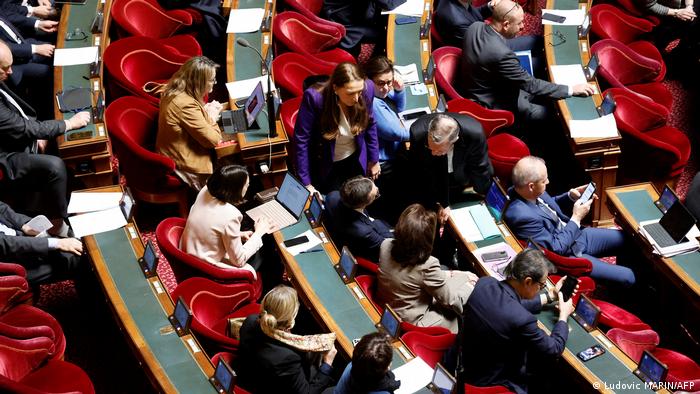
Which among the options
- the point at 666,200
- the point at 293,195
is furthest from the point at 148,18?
the point at 666,200

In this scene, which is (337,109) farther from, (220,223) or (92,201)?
(92,201)

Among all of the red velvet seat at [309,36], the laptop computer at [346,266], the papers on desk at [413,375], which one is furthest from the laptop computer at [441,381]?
the red velvet seat at [309,36]

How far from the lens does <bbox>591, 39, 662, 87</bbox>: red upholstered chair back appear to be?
722 cm

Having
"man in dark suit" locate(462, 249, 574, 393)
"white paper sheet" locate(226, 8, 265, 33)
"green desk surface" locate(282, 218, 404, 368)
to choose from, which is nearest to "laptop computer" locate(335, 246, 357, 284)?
"green desk surface" locate(282, 218, 404, 368)

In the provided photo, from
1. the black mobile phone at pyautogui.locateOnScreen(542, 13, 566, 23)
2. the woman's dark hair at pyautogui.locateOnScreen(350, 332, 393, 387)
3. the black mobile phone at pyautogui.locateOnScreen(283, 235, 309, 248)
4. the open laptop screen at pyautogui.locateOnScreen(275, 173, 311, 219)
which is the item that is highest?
the black mobile phone at pyautogui.locateOnScreen(542, 13, 566, 23)

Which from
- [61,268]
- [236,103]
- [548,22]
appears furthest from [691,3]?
[61,268]

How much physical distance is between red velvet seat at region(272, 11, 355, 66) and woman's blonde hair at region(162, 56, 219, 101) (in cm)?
127

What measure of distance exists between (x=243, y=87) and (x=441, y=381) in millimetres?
2665

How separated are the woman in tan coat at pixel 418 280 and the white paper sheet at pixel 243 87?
176 centimetres

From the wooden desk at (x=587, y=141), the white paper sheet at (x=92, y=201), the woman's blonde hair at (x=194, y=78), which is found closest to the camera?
the white paper sheet at (x=92, y=201)

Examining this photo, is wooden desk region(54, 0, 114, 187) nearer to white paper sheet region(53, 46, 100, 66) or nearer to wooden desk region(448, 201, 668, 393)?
white paper sheet region(53, 46, 100, 66)

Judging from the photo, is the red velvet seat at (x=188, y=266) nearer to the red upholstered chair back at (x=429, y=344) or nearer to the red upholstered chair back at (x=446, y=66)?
the red upholstered chair back at (x=429, y=344)

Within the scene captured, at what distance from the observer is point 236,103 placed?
6.46 m

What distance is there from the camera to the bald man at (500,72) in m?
6.68
